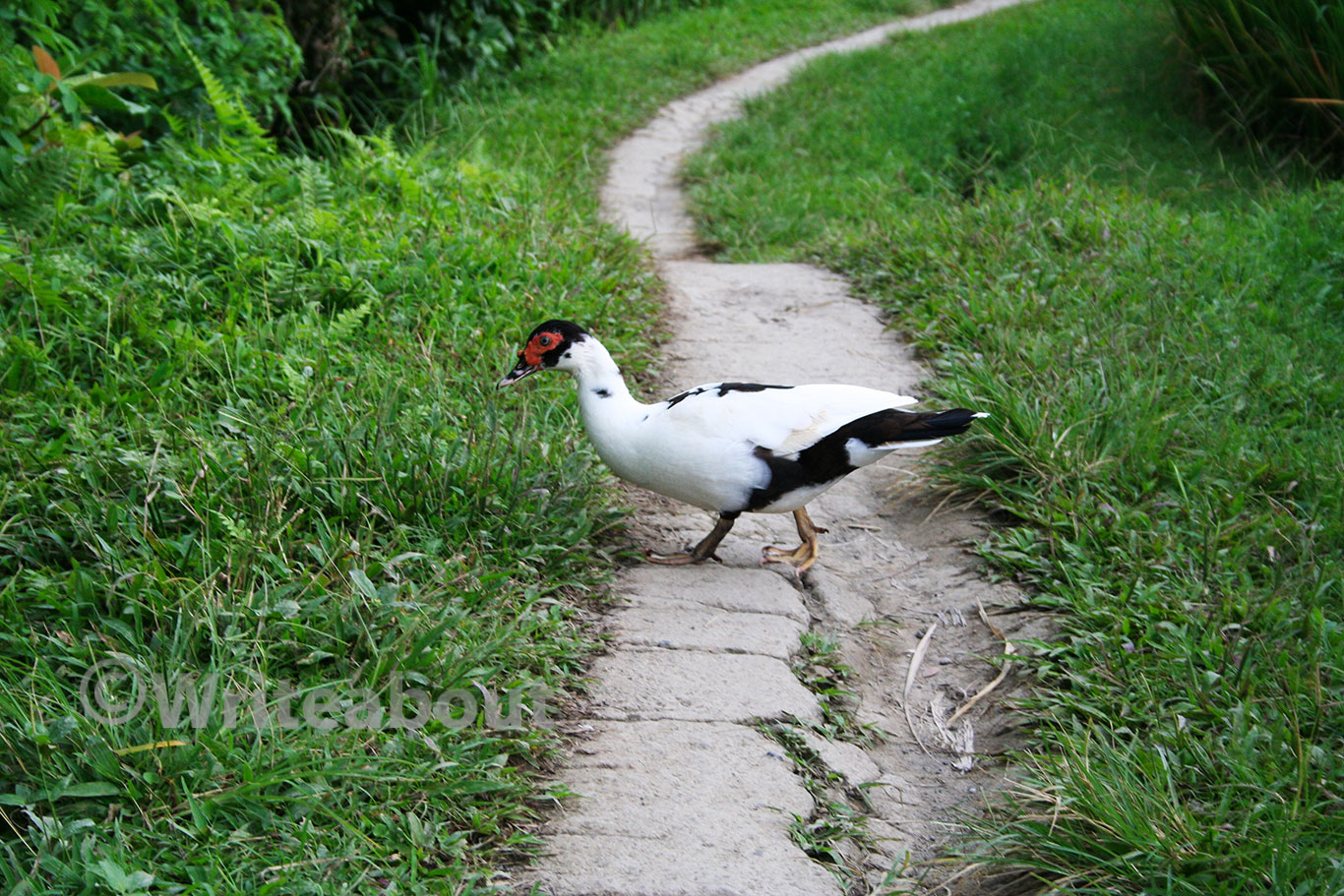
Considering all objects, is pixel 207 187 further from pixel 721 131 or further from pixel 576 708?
pixel 721 131

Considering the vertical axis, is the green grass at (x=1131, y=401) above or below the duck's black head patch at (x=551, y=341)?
below

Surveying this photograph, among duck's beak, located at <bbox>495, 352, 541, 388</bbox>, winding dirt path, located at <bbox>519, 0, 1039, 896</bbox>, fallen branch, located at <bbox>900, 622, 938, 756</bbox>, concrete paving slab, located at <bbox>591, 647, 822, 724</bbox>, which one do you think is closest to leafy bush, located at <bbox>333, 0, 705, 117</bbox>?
winding dirt path, located at <bbox>519, 0, 1039, 896</bbox>

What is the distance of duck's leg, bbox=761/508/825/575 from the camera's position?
3.53 m

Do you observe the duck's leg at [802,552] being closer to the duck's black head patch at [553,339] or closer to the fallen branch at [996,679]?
the fallen branch at [996,679]

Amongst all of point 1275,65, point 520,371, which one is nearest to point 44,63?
point 520,371

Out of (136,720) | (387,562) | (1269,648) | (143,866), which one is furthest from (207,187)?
(1269,648)

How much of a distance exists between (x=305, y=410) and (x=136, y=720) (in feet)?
4.60

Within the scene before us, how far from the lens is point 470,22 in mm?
8516

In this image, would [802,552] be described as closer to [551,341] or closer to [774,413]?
[774,413]

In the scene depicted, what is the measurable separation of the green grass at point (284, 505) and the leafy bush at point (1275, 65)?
163 inches

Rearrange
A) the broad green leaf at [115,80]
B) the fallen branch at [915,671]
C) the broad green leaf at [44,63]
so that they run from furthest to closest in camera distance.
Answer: the broad green leaf at [115,80] < the broad green leaf at [44,63] < the fallen branch at [915,671]

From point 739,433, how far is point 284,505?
50.8 inches

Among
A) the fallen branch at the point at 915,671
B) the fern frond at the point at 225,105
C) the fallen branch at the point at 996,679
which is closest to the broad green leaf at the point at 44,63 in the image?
the fern frond at the point at 225,105

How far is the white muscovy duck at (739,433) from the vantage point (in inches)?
127
